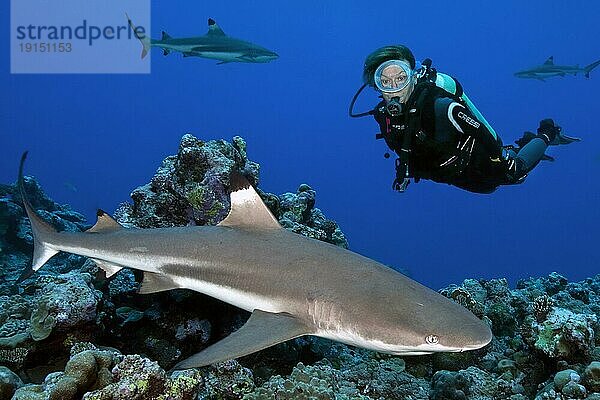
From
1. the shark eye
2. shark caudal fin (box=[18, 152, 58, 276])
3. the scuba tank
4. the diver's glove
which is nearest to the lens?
the shark eye

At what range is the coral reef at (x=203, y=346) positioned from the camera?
3670 mm

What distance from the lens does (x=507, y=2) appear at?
461 feet

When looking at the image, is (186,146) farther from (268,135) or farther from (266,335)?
(268,135)

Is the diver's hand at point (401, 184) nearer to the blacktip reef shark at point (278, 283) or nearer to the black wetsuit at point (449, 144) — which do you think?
the black wetsuit at point (449, 144)

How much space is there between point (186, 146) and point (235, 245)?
8.77 ft

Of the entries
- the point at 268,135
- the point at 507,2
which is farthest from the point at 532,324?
the point at 268,135

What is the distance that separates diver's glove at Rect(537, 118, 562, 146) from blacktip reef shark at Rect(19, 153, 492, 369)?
19.8ft

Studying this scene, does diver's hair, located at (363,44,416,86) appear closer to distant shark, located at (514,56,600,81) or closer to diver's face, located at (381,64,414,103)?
diver's face, located at (381,64,414,103)

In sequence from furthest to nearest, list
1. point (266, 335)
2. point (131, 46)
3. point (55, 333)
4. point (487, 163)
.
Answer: point (131, 46)
point (487, 163)
point (55, 333)
point (266, 335)

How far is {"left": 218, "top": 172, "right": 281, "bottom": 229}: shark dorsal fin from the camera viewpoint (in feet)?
13.4

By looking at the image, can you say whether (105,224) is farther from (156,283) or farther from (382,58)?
(382,58)

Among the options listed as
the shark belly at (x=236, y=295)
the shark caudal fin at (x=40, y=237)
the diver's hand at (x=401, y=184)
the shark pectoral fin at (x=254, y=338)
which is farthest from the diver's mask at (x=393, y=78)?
the shark caudal fin at (x=40, y=237)

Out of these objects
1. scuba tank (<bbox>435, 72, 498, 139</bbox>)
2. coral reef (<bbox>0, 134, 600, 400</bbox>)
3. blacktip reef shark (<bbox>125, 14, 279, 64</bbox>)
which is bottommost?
coral reef (<bbox>0, 134, 600, 400</bbox>)

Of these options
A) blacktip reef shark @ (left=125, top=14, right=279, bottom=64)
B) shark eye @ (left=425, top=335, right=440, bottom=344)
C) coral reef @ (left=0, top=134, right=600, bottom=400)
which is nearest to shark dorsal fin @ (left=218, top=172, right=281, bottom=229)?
coral reef @ (left=0, top=134, right=600, bottom=400)
